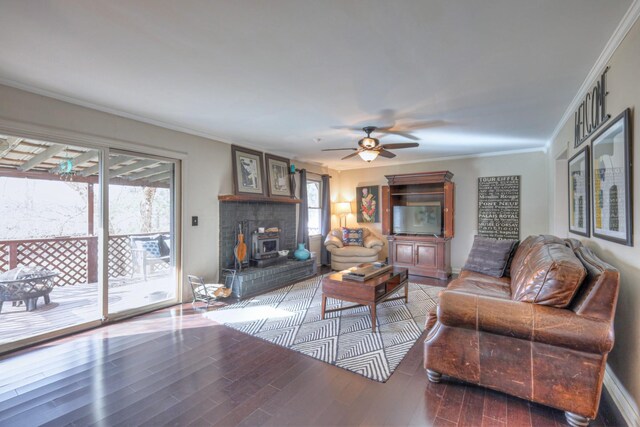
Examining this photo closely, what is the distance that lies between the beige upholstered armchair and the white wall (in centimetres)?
246

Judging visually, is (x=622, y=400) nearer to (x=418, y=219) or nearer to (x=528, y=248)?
(x=528, y=248)

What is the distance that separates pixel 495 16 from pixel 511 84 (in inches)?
44.8

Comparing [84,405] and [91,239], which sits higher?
[91,239]

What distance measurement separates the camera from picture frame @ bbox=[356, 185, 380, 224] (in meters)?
6.77

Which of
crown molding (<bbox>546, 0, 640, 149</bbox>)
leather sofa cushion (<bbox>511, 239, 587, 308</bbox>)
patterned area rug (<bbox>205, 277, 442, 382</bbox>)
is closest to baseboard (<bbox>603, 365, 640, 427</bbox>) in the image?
leather sofa cushion (<bbox>511, 239, 587, 308</bbox>)

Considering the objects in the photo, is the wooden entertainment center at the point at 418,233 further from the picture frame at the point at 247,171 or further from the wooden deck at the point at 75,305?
the wooden deck at the point at 75,305

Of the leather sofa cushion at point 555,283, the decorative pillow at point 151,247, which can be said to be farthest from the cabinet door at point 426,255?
the decorative pillow at point 151,247

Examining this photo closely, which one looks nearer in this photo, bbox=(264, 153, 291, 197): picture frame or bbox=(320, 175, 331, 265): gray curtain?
bbox=(264, 153, 291, 197): picture frame

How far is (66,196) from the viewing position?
10.1 ft

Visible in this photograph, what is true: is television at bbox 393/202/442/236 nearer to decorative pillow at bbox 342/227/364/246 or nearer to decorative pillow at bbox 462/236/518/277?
decorative pillow at bbox 342/227/364/246

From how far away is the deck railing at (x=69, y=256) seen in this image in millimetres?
2781

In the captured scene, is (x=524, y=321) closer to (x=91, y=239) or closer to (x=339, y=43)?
(x=339, y=43)

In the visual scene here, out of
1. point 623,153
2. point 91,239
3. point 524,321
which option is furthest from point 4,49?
point 623,153

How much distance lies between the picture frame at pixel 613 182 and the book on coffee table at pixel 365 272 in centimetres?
194
